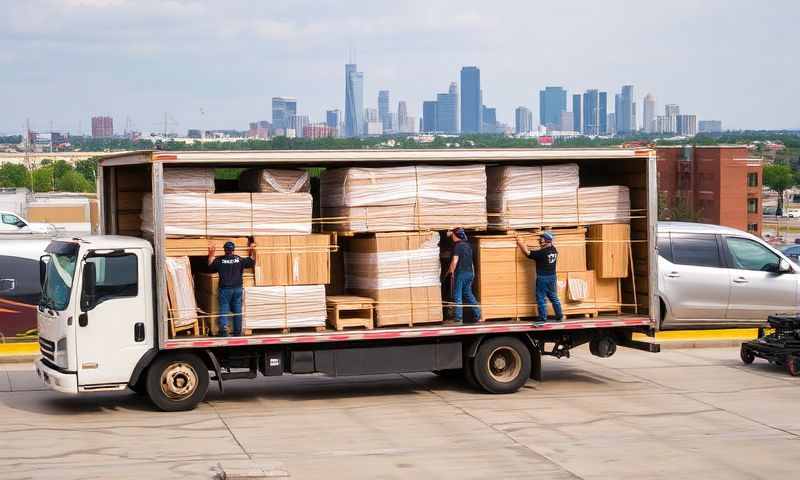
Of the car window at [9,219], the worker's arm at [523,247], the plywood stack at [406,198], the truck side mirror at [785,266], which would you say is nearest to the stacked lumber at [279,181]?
the plywood stack at [406,198]

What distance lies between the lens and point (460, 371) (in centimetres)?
1662

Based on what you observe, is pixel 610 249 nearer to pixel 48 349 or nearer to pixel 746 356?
pixel 746 356

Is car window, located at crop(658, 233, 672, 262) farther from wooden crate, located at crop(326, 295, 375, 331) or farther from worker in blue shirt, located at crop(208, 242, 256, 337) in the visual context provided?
worker in blue shirt, located at crop(208, 242, 256, 337)

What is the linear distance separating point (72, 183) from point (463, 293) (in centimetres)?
13076

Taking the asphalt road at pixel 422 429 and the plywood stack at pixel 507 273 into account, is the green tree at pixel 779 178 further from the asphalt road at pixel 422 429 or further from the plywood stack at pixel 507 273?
the plywood stack at pixel 507 273

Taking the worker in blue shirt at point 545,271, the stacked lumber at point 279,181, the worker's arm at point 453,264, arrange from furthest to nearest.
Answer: the worker in blue shirt at point 545,271
the worker's arm at point 453,264
the stacked lumber at point 279,181

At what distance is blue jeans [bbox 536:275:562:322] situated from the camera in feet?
50.5

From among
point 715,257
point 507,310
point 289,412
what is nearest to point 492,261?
point 507,310

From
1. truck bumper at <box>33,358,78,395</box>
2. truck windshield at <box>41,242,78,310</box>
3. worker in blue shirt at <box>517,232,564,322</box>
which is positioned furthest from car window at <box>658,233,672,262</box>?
truck bumper at <box>33,358,78,395</box>

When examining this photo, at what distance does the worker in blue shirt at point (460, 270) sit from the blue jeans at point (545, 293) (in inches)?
34.5

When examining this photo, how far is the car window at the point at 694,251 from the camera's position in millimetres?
19344

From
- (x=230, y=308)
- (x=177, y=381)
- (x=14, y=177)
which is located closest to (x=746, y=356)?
(x=230, y=308)

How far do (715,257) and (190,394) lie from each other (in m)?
9.49

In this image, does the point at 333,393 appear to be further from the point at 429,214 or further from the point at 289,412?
the point at 429,214
